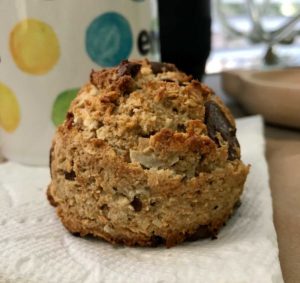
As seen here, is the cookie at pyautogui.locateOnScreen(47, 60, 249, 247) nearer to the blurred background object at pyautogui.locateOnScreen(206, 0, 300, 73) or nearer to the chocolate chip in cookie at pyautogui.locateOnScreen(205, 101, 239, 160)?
the chocolate chip in cookie at pyautogui.locateOnScreen(205, 101, 239, 160)

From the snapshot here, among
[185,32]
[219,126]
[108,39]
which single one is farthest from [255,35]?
[219,126]

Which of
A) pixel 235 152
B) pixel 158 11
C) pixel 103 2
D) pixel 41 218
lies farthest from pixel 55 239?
pixel 158 11

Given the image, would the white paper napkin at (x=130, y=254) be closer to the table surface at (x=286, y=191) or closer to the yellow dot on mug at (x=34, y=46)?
the table surface at (x=286, y=191)

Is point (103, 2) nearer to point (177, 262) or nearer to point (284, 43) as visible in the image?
point (177, 262)

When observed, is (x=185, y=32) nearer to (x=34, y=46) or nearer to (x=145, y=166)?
(x=34, y=46)

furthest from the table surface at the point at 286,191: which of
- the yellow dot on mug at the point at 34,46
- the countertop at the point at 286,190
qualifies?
the yellow dot on mug at the point at 34,46

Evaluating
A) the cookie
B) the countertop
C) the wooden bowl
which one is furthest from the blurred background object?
the cookie
